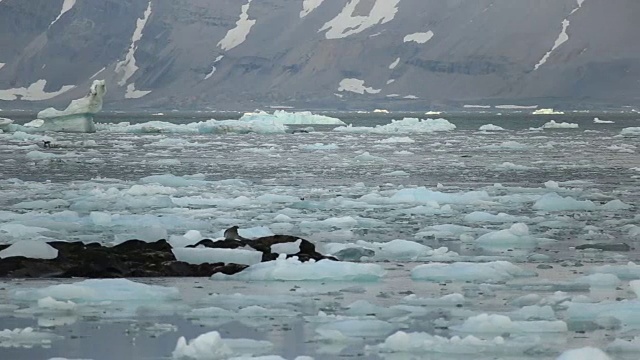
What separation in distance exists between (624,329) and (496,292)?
1609mm

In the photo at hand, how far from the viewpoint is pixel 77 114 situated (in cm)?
5288

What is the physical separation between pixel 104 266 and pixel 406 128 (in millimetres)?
59242

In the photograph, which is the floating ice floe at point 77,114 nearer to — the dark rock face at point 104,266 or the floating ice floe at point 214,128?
the floating ice floe at point 214,128

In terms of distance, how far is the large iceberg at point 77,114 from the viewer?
49.4m

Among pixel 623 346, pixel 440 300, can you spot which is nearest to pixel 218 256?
pixel 440 300

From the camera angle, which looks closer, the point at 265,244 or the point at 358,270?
the point at 358,270

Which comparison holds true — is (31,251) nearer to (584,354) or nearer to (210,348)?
(210,348)

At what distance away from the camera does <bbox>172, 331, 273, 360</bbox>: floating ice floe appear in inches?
271

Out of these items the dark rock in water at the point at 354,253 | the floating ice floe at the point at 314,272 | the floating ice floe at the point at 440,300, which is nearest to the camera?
the floating ice floe at the point at 440,300

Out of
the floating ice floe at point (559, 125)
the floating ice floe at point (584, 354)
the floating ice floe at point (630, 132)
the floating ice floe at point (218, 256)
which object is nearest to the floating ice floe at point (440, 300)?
the floating ice floe at point (584, 354)

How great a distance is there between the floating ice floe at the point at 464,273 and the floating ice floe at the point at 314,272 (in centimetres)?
34

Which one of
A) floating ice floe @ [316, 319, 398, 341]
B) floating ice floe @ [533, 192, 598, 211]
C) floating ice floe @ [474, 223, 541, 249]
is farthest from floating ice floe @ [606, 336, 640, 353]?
floating ice floe @ [533, 192, 598, 211]

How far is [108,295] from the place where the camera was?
29.8 feet

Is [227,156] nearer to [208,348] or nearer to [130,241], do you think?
[130,241]
